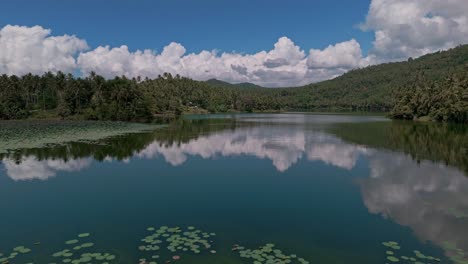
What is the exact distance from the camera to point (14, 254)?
1244 cm

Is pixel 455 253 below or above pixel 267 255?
below

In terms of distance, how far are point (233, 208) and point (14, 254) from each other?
10400mm

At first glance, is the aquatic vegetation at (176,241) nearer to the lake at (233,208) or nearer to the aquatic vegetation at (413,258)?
the lake at (233,208)

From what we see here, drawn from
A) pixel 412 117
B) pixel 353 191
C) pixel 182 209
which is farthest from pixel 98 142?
pixel 412 117

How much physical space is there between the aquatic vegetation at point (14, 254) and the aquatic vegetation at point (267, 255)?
8.07 metres

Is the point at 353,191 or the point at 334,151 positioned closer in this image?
the point at 353,191

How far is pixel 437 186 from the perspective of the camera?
24.2 metres

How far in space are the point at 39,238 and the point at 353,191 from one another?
61.1 feet

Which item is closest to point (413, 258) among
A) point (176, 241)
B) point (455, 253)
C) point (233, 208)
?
point (455, 253)

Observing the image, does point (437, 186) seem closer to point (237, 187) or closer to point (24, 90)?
point (237, 187)

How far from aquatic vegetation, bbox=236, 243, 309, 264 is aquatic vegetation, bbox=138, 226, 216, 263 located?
4.85ft

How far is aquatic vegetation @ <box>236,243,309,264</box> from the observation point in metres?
12.0

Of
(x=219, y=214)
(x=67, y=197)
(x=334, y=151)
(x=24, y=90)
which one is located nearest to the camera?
(x=219, y=214)

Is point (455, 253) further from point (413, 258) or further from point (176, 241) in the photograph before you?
point (176, 241)
